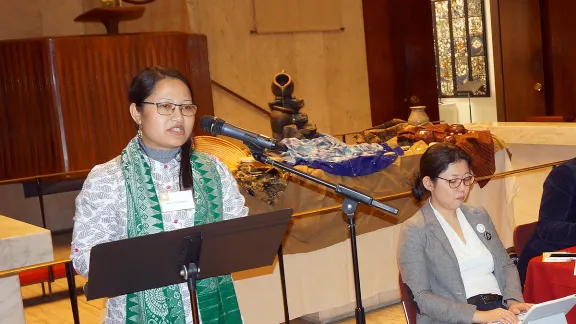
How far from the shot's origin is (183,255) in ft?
7.07

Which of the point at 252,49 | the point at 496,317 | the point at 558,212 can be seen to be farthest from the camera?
the point at 252,49

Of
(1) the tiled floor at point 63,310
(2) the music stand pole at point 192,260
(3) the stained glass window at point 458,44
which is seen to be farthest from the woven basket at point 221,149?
(3) the stained glass window at point 458,44

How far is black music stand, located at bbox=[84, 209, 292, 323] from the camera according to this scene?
6.76 feet

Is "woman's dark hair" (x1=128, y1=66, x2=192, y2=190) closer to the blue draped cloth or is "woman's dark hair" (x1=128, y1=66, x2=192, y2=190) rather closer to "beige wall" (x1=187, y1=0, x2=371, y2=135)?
the blue draped cloth

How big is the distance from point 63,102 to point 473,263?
5.53m

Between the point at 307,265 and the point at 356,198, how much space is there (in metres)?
2.60

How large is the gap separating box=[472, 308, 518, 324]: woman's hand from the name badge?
4.00 feet

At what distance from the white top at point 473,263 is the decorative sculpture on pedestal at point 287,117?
2763mm

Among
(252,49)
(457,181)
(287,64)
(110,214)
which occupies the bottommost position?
(457,181)

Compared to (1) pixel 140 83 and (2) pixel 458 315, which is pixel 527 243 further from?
(1) pixel 140 83

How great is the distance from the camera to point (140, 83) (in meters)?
2.38

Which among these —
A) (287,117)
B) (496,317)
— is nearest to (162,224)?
(496,317)

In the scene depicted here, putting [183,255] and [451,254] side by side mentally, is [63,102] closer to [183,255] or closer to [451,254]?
[451,254]

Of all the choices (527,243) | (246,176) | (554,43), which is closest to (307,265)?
(246,176)
